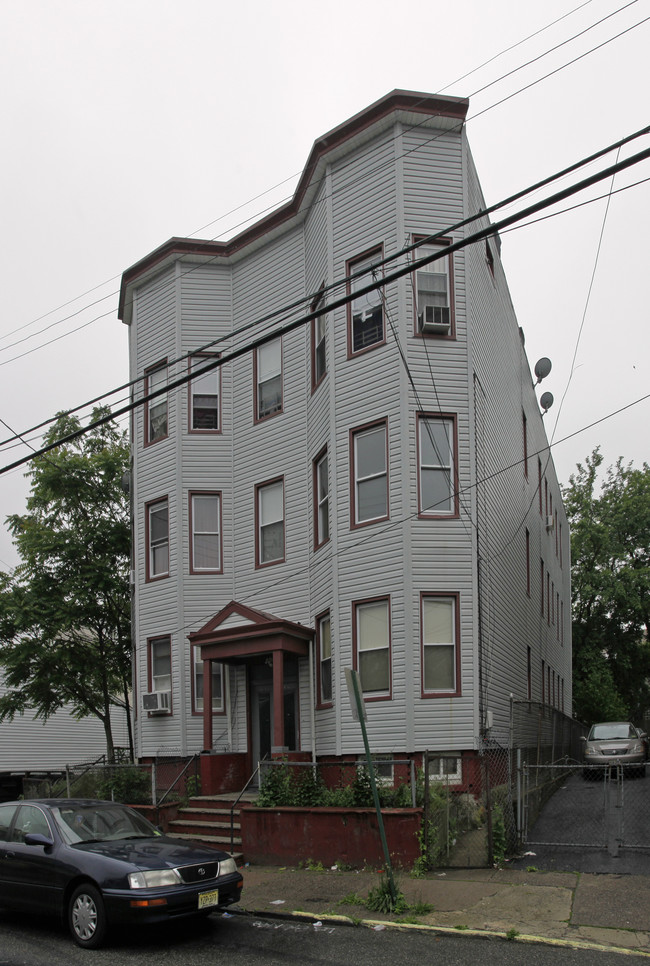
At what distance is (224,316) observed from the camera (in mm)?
22031

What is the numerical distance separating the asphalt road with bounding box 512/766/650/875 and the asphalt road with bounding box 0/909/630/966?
125 inches

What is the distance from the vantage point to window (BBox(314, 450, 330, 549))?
1788 centimetres

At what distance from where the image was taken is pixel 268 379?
68.0ft

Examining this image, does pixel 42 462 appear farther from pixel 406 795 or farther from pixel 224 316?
pixel 406 795

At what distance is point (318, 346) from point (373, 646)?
20.6 ft

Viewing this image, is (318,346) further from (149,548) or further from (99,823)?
(99,823)

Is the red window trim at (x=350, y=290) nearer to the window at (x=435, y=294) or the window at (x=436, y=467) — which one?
the window at (x=435, y=294)

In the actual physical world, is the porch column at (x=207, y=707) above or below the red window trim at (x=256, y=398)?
below

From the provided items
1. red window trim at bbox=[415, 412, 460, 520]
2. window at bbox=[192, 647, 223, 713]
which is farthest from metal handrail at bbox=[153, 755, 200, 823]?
red window trim at bbox=[415, 412, 460, 520]

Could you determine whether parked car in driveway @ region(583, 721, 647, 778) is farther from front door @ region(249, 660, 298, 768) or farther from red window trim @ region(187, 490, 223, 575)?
red window trim @ region(187, 490, 223, 575)

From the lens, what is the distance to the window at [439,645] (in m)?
15.4

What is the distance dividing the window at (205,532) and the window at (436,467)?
6.31 metres

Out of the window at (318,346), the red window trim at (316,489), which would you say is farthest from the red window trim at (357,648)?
the window at (318,346)

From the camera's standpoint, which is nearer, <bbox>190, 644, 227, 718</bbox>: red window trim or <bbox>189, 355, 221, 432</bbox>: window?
<bbox>190, 644, 227, 718</bbox>: red window trim
